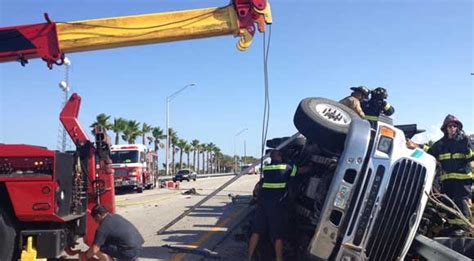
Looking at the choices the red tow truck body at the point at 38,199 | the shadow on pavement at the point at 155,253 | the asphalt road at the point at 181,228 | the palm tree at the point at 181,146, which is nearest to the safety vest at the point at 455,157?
the asphalt road at the point at 181,228

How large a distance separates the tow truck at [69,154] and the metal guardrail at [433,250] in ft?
13.6

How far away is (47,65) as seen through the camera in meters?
8.53

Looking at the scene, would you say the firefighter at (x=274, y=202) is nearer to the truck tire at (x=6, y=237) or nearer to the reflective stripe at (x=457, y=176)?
the reflective stripe at (x=457, y=176)

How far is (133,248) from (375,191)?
301cm

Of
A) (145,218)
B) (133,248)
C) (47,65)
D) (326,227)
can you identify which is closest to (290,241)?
(326,227)

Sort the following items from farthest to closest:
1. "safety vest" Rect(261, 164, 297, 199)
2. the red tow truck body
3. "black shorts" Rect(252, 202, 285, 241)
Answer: "safety vest" Rect(261, 164, 297, 199)
"black shorts" Rect(252, 202, 285, 241)
the red tow truck body

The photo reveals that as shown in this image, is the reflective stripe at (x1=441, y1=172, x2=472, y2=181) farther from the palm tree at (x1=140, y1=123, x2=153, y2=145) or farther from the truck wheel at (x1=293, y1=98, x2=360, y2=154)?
the palm tree at (x1=140, y1=123, x2=153, y2=145)

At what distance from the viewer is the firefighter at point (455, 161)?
6.81 meters

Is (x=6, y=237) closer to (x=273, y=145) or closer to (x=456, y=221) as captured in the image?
(x=273, y=145)

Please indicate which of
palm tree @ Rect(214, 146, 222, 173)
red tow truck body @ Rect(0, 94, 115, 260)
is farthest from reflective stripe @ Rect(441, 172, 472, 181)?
palm tree @ Rect(214, 146, 222, 173)

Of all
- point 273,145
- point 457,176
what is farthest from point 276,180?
point 457,176

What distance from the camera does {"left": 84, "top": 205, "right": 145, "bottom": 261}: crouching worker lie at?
20.5 ft

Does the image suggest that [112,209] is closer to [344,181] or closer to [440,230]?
[344,181]

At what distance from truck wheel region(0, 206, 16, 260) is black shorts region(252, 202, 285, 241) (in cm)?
305
